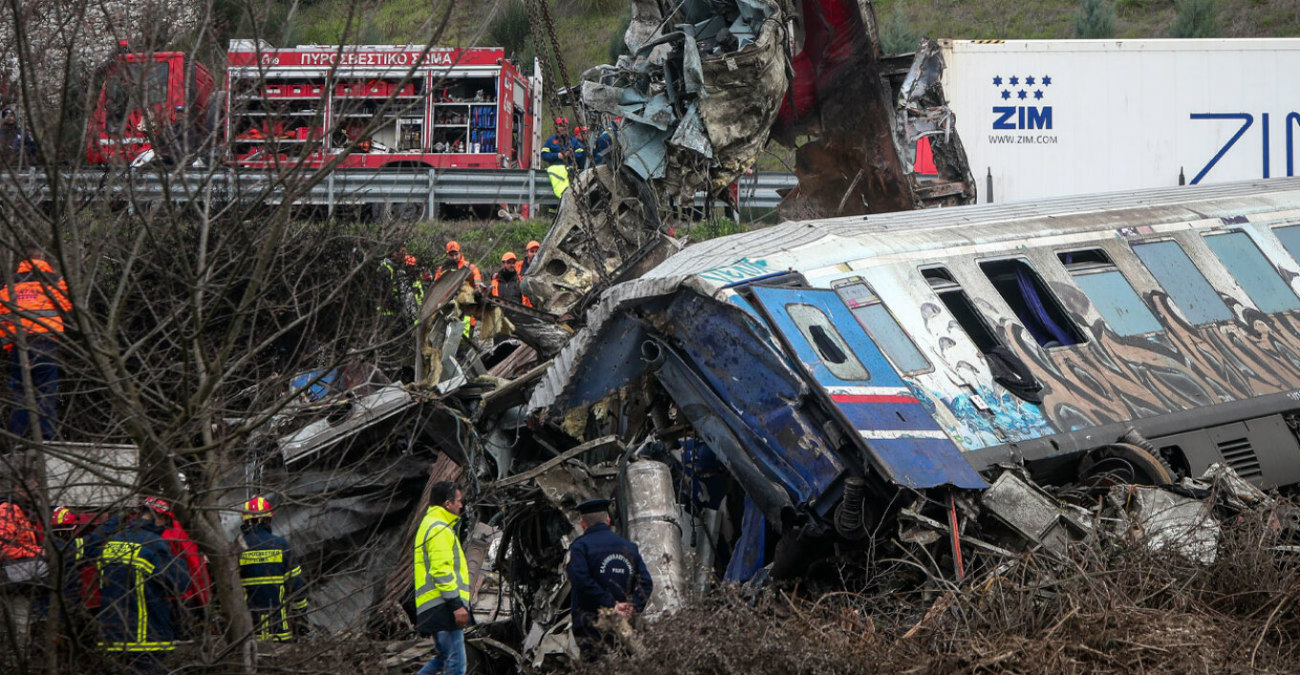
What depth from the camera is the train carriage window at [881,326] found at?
30.8 feet

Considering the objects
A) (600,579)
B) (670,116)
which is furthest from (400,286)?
(600,579)

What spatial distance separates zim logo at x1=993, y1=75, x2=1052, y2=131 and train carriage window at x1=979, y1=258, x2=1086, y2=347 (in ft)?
42.2

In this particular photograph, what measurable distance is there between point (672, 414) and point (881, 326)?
1.95 meters

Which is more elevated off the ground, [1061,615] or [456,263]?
[456,263]

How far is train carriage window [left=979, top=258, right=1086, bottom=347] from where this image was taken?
410 inches

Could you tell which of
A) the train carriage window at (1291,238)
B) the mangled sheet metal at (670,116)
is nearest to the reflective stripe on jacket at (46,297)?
the mangled sheet metal at (670,116)

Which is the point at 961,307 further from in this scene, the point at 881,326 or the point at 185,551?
the point at 185,551

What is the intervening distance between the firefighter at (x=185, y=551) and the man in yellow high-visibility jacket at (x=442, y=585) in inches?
58.5

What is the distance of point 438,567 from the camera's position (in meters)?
8.95

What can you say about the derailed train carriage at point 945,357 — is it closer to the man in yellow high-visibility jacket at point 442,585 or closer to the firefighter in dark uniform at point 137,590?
the man in yellow high-visibility jacket at point 442,585

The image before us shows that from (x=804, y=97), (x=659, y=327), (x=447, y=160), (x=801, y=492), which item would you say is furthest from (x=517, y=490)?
(x=447, y=160)

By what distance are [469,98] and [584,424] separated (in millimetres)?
14725

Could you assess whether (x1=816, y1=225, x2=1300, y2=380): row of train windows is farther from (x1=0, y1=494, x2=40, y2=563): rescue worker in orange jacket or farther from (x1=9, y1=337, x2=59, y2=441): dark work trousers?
(x1=0, y1=494, x2=40, y2=563): rescue worker in orange jacket

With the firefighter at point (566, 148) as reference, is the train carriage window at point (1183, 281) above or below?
below
